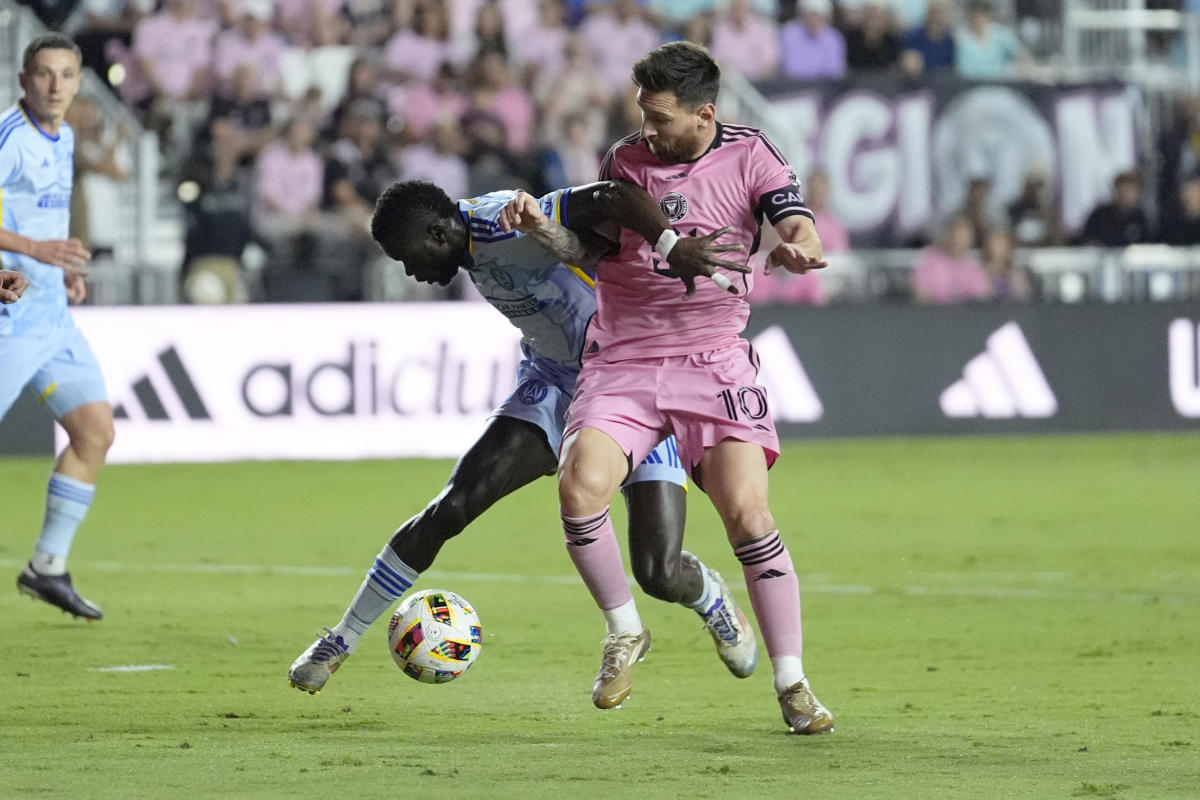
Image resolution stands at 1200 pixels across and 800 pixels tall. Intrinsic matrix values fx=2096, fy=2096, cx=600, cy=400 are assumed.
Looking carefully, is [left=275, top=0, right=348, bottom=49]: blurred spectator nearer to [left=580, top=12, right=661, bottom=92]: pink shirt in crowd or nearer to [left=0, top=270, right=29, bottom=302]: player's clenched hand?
[left=580, top=12, right=661, bottom=92]: pink shirt in crowd

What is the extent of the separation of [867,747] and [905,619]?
10.6 ft

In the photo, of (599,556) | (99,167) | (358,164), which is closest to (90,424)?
(599,556)

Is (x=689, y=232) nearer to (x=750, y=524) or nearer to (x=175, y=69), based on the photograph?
(x=750, y=524)

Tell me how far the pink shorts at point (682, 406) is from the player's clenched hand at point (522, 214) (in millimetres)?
571

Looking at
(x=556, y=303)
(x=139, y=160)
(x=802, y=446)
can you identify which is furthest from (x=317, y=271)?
(x=556, y=303)

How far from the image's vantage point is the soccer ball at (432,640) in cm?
714

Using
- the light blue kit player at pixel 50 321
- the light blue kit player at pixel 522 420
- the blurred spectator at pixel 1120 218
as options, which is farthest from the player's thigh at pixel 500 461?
the blurred spectator at pixel 1120 218

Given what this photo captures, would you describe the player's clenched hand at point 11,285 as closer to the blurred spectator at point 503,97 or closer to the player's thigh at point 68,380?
the player's thigh at point 68,380

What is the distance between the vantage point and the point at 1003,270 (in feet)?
63.0

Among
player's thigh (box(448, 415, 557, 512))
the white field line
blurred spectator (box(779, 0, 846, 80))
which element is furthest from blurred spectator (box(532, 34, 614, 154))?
player's thigh (box(448, 415, 557, 512))

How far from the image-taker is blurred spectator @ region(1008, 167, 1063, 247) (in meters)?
20.4

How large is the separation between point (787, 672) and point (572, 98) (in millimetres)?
13666

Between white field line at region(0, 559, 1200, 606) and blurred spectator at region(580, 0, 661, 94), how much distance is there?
1016 centimetres

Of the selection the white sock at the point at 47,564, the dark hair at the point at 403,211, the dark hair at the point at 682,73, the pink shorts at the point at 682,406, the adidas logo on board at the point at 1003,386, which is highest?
the dark hair at the point at 682,73
